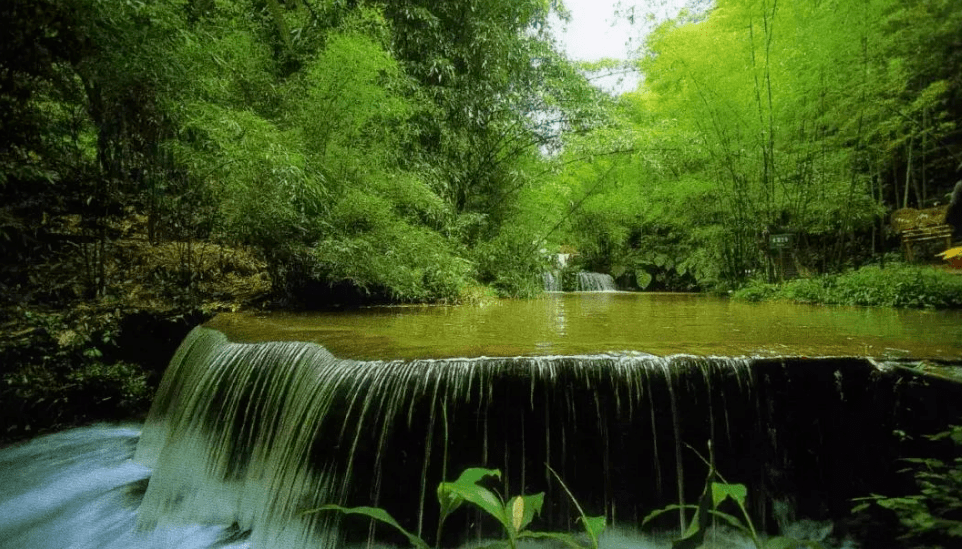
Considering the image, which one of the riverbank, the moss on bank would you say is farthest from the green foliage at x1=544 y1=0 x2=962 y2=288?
the riverbank

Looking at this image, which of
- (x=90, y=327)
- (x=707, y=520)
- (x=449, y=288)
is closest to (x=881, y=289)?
(x=449, y=288)

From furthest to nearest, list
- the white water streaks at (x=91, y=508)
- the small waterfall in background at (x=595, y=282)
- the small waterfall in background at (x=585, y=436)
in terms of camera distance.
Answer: the small waterfall in background at (x=595, y=282) < the white water streaks at (x=91, y=508) < the small waterfall in background at (x=585, y=436)

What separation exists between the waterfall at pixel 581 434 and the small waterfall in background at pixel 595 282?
10926mm

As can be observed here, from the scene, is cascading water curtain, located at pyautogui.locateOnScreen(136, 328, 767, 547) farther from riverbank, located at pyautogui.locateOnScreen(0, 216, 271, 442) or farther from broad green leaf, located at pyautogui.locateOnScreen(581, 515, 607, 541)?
riverbank, located at pyautogui.locateOnScreen(0, 216, 271, 442)

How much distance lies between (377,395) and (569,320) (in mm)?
2834

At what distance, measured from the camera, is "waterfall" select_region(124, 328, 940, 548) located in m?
Answer: 2.80

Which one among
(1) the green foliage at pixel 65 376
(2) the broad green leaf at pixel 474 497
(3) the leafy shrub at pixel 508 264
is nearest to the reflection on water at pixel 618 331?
(1) the green foliage at pixel 65 376

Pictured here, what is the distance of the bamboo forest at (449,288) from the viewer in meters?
2.81

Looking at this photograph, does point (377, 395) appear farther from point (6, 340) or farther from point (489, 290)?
point (489, 290)

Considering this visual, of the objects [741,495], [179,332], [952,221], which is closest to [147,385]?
[179,332]

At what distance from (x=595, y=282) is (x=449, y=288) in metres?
7.81

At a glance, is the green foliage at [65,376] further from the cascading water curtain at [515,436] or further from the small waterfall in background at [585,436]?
the cascading water curtain at [515,436]

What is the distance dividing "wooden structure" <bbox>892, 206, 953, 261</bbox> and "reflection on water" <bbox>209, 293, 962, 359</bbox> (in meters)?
2.48

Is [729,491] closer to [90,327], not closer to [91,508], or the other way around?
[91,508]
